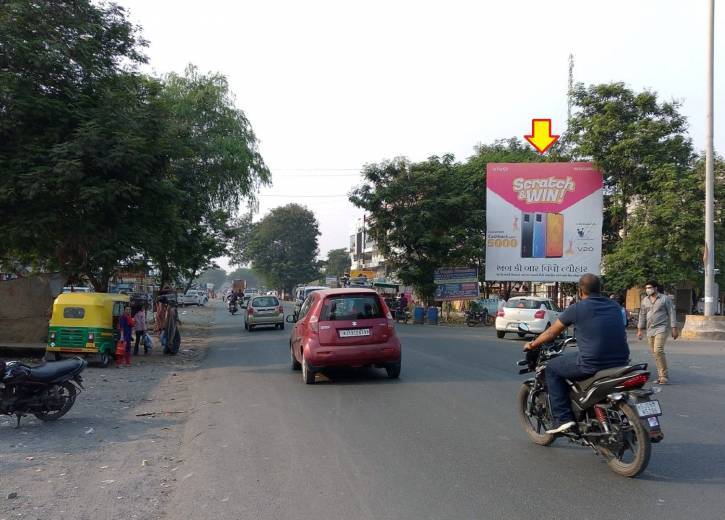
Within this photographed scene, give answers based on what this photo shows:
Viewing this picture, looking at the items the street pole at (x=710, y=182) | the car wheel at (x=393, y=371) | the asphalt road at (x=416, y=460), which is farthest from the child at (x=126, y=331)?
the street pole at (x=710, y=182)

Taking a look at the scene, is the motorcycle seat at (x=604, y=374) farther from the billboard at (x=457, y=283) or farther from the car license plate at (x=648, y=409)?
the billboard at (x=457, y=283)

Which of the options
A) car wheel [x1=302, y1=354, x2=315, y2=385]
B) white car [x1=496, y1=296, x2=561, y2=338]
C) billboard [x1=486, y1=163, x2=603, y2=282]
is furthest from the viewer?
billboard [x1=486, y1=163, x2=603, y2=282]

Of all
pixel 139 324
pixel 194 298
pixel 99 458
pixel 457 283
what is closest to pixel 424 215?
pixel 457 283

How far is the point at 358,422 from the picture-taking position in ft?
28.8

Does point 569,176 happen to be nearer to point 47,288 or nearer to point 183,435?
point 47,288

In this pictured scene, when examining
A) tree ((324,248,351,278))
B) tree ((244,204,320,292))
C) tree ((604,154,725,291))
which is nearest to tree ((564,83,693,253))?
tree ((604,154,725,291))

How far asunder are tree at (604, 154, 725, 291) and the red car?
23430 millimetres

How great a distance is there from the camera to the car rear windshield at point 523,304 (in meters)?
24.2

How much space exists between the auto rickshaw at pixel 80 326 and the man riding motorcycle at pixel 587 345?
495 inches

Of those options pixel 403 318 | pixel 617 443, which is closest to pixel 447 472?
pixel 617 443

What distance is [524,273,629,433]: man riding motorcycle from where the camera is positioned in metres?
6.29

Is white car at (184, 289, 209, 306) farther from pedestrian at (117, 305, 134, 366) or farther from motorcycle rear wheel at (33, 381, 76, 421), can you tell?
motorcycle rear wheel at (33, 381, 76, 421)

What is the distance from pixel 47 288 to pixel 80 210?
2.68 metres

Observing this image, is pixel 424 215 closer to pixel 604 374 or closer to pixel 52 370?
pixel 52 370
